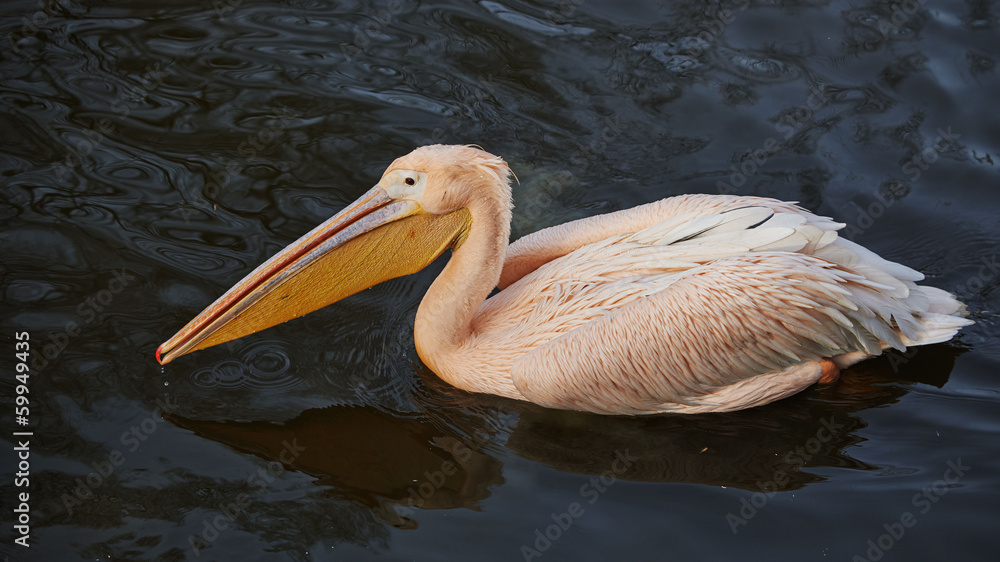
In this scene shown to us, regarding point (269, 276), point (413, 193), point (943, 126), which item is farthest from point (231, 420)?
point (943, 126)

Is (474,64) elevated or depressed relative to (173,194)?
elevated

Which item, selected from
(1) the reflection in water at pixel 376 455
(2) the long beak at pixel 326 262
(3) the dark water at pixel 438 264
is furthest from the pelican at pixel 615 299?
(1) the reflection in water at pixel 376 455

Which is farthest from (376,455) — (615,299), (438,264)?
(438,264)

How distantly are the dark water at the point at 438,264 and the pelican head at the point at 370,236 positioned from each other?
0.38 meters

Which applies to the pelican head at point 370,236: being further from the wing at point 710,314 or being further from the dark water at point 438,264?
the wing at point 710,314

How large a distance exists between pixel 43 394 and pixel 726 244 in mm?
3367

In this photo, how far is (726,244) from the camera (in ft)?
13.1

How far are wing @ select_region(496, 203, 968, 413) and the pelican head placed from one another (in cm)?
62

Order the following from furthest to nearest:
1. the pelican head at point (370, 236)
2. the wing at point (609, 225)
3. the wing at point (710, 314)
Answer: the wing at point (609, 225) → the pelican head at point (370, 236) → the wing at point (710, 314)

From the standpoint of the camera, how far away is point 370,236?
4078 mm

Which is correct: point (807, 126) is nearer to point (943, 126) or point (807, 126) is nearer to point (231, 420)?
point (943, 126)

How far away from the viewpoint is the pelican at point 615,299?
3.86 metres

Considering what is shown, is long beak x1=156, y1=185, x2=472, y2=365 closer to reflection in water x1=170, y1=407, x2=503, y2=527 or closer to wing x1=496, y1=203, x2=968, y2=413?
reflection in water x1=170, y1=407, x2=503, y2=527

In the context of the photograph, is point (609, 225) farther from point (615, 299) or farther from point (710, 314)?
point (710, 314)
